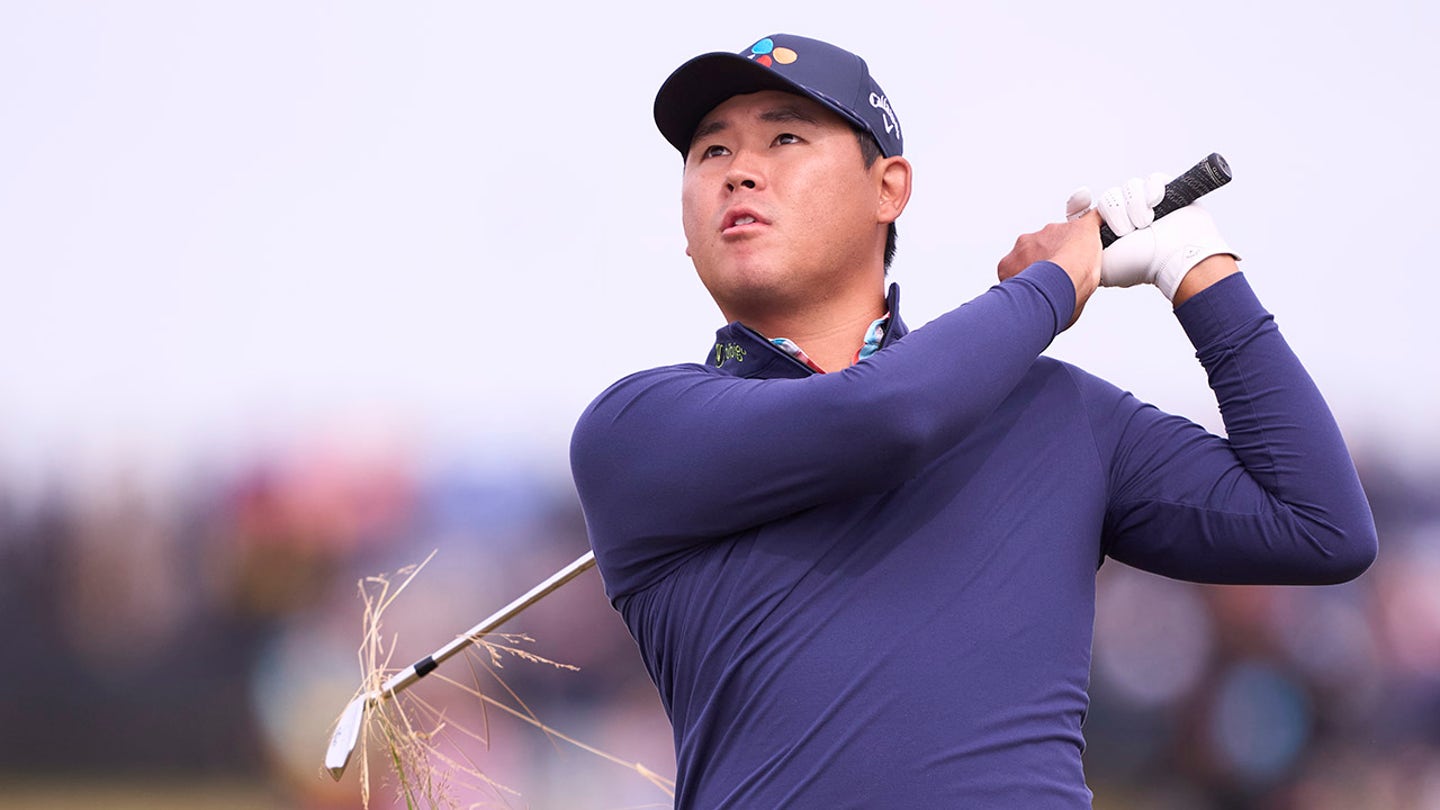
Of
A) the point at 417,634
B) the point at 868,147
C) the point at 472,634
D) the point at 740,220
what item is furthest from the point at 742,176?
the point at 417,634

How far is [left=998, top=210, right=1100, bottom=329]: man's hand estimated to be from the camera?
3.53 ft

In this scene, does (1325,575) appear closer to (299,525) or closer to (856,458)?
(856,458)

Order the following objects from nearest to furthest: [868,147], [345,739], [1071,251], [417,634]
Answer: [1071,251]
[868,147]
[345,739]
[417,634]

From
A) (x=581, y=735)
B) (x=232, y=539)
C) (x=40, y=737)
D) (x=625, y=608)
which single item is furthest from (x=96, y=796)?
(x=625, y=608)

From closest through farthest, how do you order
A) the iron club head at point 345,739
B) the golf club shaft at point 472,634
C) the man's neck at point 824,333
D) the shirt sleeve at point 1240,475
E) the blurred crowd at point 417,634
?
the shirt sleeve at point 1240,475, the man's neck at point 824,333, the iron club head at point 345,739, the golf club shaft at point 472,634, the blurred crowd at point 417,634

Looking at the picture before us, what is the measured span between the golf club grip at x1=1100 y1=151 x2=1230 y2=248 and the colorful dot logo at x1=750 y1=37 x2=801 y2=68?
0.99 feet

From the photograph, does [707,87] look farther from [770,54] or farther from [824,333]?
[824,333]

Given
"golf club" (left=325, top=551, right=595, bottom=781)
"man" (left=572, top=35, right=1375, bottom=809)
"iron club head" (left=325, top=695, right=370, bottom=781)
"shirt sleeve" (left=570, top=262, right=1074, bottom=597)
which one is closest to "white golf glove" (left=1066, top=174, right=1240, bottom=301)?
"man" (left=572, top=35, right=1375, bottom=809)

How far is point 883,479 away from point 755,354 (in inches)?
8.9

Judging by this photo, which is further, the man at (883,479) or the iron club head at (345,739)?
the iron club head at (345,739)

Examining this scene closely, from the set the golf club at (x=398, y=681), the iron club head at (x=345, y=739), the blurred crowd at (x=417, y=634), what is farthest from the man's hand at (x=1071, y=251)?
the blurred crowd at (x=417, y=634)

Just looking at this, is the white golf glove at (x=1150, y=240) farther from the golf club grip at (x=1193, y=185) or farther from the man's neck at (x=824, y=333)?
the man's neck at (x=824, y=333)

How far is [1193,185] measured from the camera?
1.14m

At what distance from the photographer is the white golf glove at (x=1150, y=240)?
1.11 meters
